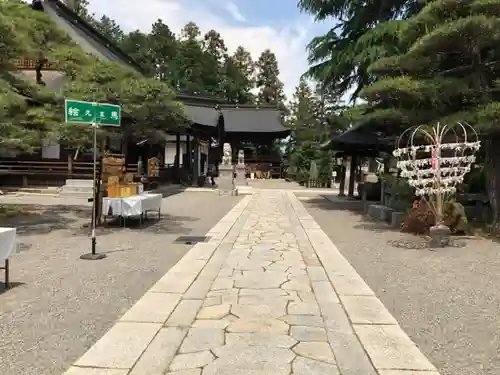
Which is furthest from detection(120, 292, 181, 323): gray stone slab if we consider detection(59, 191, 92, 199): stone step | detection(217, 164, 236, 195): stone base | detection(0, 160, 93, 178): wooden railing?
detection(217, 164, 236, 195): stone base

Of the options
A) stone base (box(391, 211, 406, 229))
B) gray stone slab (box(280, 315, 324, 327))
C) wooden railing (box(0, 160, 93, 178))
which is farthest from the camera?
wooden railing (box(0, 160, 93, 178))

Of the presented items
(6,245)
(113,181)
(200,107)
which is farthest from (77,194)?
(200,107)

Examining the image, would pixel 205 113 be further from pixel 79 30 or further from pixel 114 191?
pixel 114 191

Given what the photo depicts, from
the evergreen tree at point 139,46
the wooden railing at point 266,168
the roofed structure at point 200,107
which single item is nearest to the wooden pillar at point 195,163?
the roofed structure at point 200,107

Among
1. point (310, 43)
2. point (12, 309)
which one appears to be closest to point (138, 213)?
point (12, 309)

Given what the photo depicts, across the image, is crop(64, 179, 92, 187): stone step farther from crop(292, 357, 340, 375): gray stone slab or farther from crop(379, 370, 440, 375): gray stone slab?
crop(379, 370, 440, 375): gray stone slab

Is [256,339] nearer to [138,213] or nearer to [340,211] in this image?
[138,213]

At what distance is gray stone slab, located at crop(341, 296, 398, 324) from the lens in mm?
4180

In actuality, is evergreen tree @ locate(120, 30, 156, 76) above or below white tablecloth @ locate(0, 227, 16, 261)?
above

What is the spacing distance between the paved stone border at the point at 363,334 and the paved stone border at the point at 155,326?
1316 mm

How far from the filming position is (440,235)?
27.0ft

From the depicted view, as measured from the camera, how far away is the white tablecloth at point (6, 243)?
4.90 metres

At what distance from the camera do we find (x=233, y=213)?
1295 centimetres

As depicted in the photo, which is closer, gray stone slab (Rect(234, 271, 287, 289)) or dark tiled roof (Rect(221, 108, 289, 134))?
gray stone slab (Rect(234, 271, 287, 289))
